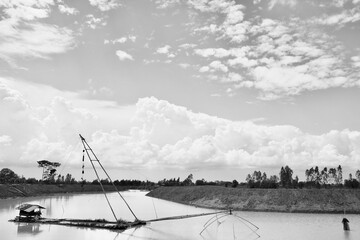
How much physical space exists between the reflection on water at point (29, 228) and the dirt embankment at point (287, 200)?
41.2m

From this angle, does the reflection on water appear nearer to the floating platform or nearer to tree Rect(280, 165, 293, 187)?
the floating platform

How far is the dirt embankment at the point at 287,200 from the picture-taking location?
6638cm

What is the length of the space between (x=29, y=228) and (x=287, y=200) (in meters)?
50.3

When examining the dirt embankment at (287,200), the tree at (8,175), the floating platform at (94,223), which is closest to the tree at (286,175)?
the dirt embankment at (287,200)

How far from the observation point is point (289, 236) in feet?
123

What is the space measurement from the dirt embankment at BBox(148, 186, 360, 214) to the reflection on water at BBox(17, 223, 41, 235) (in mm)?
41212

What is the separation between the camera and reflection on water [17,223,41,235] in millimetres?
39700

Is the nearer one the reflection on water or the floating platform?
the reflection on water

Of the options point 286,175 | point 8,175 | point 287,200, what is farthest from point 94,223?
point 8,175

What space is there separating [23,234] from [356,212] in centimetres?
5858

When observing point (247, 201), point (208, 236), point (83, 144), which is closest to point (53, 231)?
point (83, 144)

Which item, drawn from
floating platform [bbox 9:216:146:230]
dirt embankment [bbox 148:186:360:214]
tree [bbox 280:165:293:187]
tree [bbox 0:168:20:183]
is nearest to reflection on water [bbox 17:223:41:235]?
floating platform [bbox 9:216:146:230]

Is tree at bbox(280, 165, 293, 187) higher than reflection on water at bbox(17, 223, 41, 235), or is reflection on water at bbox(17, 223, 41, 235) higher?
tree at bbox(280, 165, 293, 187)

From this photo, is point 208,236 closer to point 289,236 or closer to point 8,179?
point 289,236
